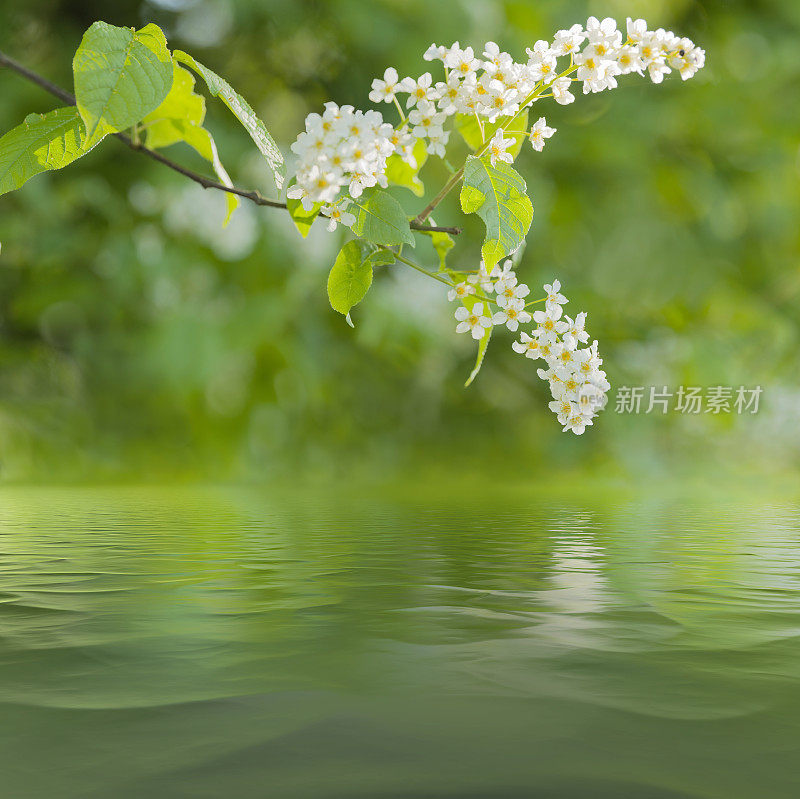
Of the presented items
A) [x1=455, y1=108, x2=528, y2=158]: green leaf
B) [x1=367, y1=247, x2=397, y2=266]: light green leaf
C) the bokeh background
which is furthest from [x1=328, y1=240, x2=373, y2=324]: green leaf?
the bokeh background

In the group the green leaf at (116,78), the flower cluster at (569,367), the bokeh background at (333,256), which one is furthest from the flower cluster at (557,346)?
the bokeh background at (333,256)

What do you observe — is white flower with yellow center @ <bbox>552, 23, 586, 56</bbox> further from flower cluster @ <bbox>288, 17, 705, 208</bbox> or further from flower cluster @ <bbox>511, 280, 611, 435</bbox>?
flower cluster @ <bbox>511, 280, 611, 435</bbox>

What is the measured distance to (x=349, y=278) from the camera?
582 mm

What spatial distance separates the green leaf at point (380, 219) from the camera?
0.54 meters

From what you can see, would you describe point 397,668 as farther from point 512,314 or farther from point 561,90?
point 561,90

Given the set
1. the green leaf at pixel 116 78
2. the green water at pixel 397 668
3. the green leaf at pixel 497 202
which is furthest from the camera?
the green leaf at pixel 497 202

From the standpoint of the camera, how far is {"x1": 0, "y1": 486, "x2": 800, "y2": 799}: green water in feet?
0.93

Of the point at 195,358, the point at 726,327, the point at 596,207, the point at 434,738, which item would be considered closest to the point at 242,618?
the point at 434,738

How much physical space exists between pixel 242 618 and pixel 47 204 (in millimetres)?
1300

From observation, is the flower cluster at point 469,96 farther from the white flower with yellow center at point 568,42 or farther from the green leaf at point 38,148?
the green leaf at point 38,148

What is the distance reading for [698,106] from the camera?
5.92 ft

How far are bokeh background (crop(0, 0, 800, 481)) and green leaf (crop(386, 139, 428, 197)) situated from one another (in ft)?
2.88

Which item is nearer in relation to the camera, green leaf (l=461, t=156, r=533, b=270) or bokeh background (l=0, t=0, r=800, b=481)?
green leaf (l=461, t=156, r=533, b=270)

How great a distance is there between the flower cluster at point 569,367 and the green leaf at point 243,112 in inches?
7.4
